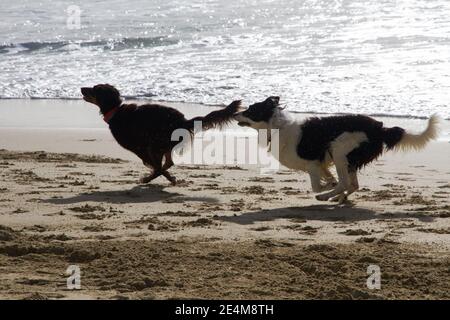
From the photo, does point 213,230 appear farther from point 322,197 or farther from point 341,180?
point 341,180

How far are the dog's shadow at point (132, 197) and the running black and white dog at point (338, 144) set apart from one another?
95 centimetres

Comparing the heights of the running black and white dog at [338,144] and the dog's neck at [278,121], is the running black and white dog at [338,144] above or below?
below

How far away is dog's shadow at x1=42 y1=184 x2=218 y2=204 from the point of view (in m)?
8.64

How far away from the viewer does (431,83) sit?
15.5 metres

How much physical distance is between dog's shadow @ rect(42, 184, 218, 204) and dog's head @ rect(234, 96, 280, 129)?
2.88ft

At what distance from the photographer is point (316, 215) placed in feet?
26.6

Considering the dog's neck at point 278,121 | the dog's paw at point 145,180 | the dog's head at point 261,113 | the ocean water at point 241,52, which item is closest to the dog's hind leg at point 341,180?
the dog's neck at point 278,121

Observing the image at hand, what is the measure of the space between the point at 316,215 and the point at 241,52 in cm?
1248

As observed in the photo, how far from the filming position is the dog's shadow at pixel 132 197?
8.64 m

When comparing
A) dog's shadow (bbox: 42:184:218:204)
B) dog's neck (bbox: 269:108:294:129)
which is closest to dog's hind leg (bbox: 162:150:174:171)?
dog's shadow (bbox: 42:184:218:204)

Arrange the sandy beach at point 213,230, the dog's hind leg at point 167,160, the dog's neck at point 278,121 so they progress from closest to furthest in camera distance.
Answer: the sandy beach at point 213,230 < the dog's neck at point 278,121 < the dog's hind leg at point 167,160

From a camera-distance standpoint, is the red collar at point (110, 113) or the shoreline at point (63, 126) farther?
the shoreline at point (63, 126)

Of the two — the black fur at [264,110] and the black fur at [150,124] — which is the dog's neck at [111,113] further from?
the black fur at [264,110]

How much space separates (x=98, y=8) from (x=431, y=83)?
53.0 ft
